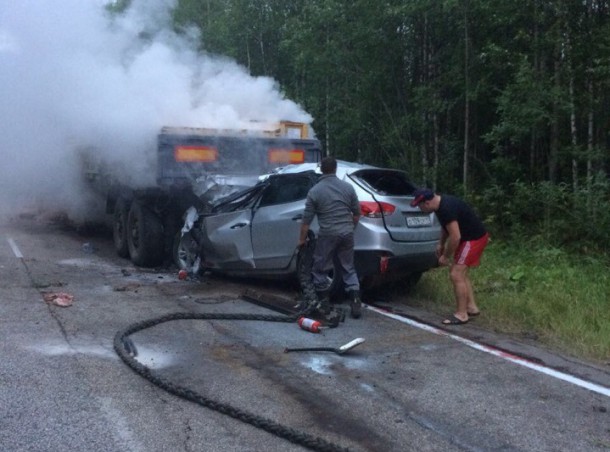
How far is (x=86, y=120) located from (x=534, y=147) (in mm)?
7992

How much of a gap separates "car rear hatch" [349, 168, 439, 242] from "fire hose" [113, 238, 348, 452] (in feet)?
3.09

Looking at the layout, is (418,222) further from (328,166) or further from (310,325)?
(310,325)

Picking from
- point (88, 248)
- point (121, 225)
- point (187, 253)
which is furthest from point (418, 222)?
point (88, 248)

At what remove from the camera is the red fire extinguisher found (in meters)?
Result: 6.86

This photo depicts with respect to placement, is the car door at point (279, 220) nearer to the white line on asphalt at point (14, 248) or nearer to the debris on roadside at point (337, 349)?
the debris on roadside at point (337, 349)

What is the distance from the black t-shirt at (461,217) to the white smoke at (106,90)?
14.7 feet

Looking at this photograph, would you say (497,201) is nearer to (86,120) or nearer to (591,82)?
(591,82)

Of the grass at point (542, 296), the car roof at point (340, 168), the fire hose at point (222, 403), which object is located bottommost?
the grass at point (542, 296)

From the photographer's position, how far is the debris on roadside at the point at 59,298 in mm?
7854

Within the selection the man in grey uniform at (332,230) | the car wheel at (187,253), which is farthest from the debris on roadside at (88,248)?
the man in grey uniform at (332,230)

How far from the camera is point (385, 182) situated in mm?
8305

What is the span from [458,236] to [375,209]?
1027 millimetres

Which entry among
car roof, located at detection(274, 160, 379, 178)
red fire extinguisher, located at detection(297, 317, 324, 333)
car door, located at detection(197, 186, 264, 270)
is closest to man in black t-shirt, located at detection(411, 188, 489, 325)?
car roof, located at detection(274, 160, 379, 178)

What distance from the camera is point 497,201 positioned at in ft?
42.4
